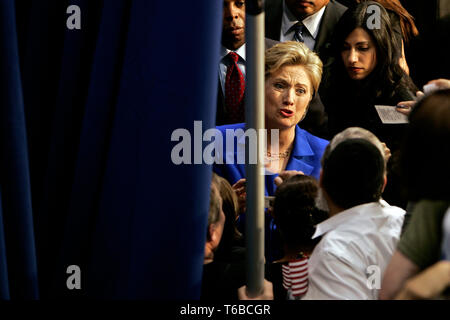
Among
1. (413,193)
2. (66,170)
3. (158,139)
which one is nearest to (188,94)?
(158,139)

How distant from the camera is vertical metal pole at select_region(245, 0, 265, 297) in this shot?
107 centimetres

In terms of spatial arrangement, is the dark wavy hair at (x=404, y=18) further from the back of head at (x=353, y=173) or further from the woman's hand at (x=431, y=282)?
the woman's hand at (x=431, y=282)

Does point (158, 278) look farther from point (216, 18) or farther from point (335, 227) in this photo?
point (216, 18)

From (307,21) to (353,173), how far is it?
4.05 ft

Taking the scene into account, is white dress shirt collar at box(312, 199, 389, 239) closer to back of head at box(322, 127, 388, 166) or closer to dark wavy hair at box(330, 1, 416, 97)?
back of head at box(322, 127, 388, 166)

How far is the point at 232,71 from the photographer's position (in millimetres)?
2064

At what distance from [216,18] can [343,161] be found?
1.14ft

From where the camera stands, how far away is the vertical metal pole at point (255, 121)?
3.51 feet

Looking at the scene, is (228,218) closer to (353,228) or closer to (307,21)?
(353,228)

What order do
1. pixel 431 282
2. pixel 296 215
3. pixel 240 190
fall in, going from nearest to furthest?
pixel 431 282
pixel 296 215
pixel 240 190

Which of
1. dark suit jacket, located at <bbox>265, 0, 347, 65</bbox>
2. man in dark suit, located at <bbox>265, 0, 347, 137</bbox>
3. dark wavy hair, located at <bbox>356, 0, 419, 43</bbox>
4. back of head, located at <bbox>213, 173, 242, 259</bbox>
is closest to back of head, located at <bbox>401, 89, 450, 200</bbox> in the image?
back of head, located at <bbox>213, 173, 242, 259</bbox>

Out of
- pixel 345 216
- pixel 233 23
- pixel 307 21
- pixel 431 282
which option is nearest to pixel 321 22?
pixel 307 21

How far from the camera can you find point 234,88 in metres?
2.04

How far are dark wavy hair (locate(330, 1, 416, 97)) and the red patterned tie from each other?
32 centimetres
